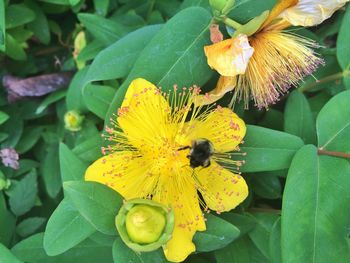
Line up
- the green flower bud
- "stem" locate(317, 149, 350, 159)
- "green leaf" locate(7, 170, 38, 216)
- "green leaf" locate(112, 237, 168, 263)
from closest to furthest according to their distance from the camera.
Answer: the green flower bud, "green leaf" locate(112, 237, 168, 263), "stem" locate(317, 149, 350, 159), "green leaf" locate(7, 170, 38, 216)

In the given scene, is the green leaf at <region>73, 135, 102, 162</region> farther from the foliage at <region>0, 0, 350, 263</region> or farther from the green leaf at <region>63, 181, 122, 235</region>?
the green leaf at <region>63, 181, 122, 235</region>

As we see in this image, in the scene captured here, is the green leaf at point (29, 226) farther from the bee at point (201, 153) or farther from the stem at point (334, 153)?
the stem at point (334, 153)

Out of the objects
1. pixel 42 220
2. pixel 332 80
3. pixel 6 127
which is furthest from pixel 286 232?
pixel 6 127

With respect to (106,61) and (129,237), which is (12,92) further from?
(129,237)

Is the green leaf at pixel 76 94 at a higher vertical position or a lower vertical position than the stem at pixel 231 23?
lower

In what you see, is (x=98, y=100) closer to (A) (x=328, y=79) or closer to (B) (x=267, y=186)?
(B) (x=267, y=186)

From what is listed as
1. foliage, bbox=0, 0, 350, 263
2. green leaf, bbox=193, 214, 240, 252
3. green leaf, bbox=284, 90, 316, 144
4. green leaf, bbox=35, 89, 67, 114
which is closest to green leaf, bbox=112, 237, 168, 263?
foliage, bbox=0, 0, 350, 263

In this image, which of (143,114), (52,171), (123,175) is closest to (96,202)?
(123,175)

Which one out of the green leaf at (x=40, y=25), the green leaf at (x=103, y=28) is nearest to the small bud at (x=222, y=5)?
the green leaf at (x=103, y=28)
